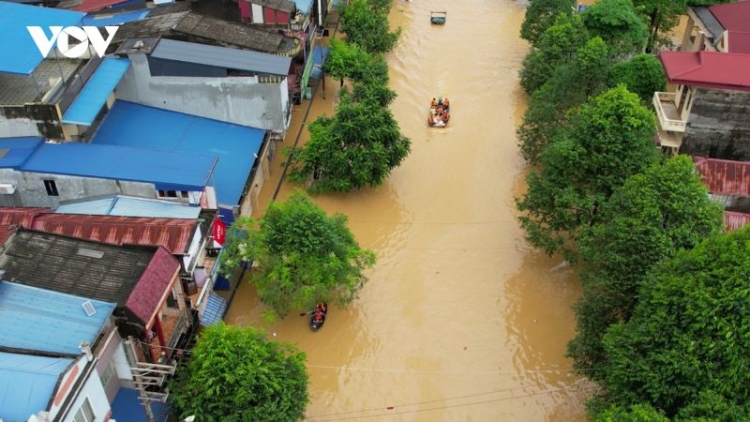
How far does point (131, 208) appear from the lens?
21.8m

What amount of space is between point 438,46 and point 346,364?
27.6 meters

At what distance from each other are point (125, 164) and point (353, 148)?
936cm

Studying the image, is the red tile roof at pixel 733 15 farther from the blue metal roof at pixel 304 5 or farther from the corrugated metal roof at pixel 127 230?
the corrugated metal roof at pixel 127 230

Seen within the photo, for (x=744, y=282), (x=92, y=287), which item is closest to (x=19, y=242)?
(x=92, y=287)

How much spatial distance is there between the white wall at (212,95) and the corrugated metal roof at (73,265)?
35.4ft

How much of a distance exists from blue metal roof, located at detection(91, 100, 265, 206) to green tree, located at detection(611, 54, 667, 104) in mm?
16369

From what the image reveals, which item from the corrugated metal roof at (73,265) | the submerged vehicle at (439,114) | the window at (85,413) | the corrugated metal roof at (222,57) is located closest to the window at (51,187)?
the corrugated metal roof at (73,265)

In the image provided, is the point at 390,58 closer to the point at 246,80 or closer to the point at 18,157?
the point at 246,80

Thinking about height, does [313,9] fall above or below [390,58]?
above

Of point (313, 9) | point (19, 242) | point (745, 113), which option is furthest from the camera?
point (313, 9)

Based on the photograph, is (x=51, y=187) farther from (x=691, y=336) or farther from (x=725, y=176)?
(x=725, y=176)

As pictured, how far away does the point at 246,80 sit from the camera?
2736cm

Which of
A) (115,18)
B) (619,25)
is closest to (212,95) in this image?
(115,18)

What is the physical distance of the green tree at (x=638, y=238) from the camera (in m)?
19.0
